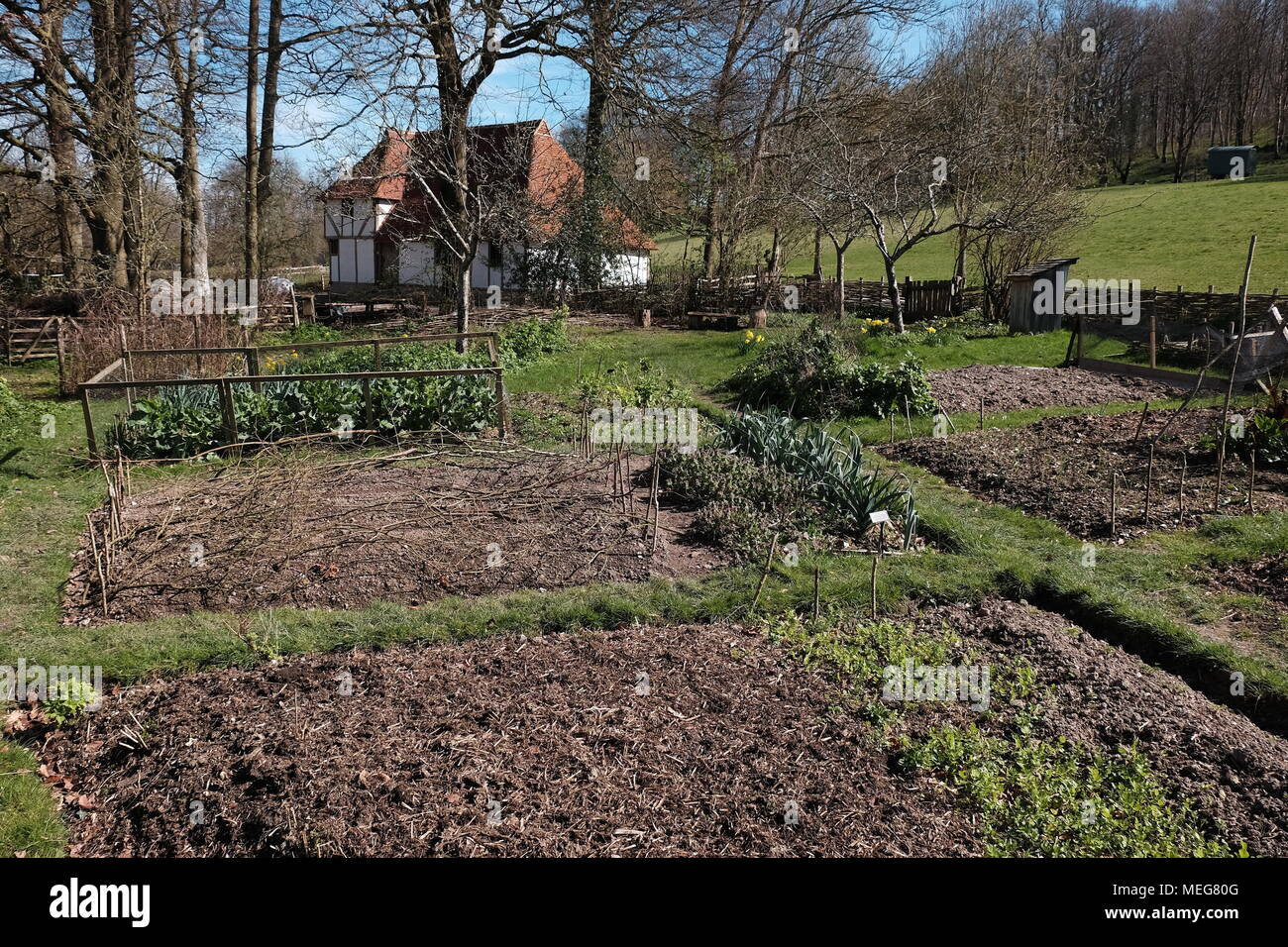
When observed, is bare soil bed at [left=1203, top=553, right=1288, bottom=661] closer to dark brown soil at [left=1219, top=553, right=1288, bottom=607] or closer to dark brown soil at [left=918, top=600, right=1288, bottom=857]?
dark brown soil at [left=1219, top=553, right=1288, bottom=607]

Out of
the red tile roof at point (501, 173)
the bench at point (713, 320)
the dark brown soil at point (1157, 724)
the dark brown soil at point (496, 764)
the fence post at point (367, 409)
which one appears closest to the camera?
the dark brown soil at point (496, 764)

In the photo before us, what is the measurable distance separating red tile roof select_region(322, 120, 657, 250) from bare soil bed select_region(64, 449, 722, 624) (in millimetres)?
9110

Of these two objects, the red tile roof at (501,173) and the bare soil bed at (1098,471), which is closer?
the bare soil bed at (1098,471)

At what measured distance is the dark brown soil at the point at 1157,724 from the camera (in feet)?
12.1

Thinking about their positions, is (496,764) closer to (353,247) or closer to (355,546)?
(355,546)

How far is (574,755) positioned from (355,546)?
3.16 meters

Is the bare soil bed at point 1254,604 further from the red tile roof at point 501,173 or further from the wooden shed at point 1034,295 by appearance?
the wooden shed at point 1034,295

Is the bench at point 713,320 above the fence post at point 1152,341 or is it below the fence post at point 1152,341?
above

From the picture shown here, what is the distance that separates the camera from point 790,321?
15844 millimetres

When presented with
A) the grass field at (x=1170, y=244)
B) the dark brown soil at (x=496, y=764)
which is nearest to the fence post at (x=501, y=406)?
the dark brown soil at (x=496, y=764)

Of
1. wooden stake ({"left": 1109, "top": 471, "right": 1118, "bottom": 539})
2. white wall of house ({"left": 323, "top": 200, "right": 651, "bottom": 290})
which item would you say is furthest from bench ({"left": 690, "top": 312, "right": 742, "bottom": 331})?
wooden stake ({"left": 1109, "top": 471, "right": 1118, "bottom": 539})

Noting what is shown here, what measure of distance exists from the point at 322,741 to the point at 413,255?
28.2 meters

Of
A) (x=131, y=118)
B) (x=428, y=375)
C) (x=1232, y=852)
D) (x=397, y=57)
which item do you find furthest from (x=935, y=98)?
(x=1232, y=852)

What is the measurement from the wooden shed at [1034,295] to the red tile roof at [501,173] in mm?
10449
